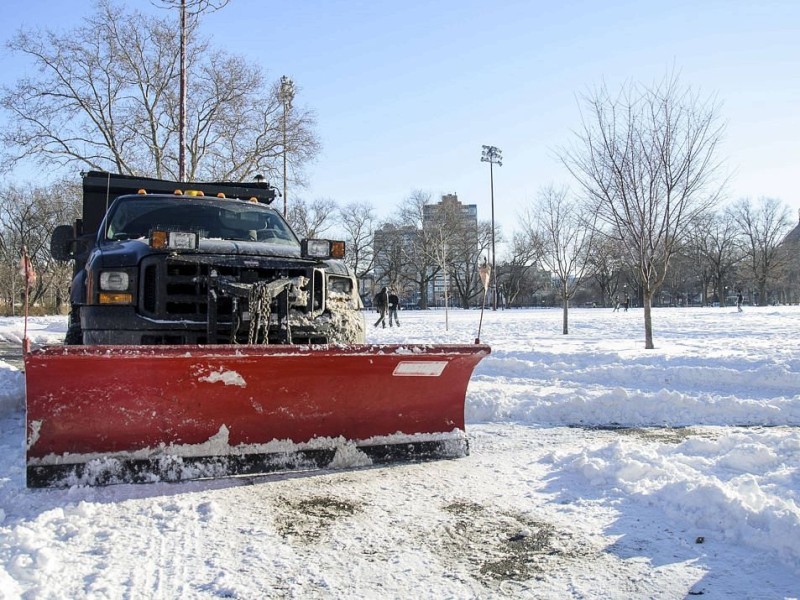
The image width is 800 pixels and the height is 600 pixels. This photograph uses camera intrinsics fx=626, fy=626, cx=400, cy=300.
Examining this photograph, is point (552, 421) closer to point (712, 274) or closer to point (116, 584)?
point (116, 584)

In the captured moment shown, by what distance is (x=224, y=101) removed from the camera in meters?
26.2

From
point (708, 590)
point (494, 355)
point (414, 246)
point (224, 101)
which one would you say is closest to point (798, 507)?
point (708, 590)

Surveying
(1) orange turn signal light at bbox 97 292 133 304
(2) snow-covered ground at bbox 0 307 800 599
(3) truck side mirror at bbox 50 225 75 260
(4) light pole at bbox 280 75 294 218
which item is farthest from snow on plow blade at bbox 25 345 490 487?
(4) light pole at bbox 280 75 294 218

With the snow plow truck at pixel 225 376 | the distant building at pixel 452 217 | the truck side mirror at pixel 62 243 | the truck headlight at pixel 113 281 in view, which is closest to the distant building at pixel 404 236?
the distant building at pixel 452 217

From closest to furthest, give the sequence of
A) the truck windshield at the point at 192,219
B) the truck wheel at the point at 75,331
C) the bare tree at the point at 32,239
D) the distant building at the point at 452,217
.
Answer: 1. the truck windshield at the point at 192,219
2. the truck wheel at the point at 75,331
3. the bare tree at the point at 32,239
4. the distant building at the point at 452,217

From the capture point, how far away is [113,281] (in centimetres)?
451

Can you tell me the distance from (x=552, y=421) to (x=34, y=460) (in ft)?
15.7

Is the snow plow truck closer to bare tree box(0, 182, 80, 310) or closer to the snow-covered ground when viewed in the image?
the snow-covered ground

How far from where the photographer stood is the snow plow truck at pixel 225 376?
3.70 meters

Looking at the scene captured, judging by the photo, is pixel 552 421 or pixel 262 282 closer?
pixel 262 282

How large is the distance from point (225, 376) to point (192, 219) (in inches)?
94.4

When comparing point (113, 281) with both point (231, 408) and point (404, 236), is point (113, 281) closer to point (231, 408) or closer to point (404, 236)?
point (231, 408)

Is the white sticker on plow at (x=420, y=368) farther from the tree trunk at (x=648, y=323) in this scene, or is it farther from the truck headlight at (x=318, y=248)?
the tree trunk at (x=648, y=323)

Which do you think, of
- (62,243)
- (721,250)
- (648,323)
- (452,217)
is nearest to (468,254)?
(452,217)
